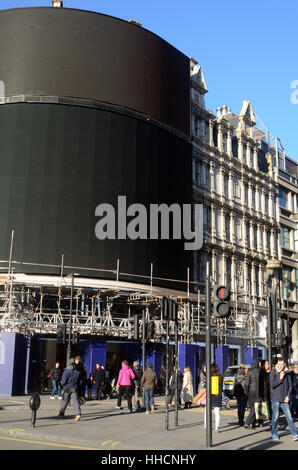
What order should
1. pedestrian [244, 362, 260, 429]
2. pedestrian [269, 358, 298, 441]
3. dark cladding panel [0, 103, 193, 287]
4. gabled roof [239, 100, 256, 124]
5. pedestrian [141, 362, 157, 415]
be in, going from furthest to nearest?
gabled roof [239, 100, 256, 124]
dark cladding panel [0, 103, 193, 287]
pedestrian [141, 362, 157, 415]
pedestrian [244, 362, 260, 429]
pedestrian [269, 358, 298, 441]

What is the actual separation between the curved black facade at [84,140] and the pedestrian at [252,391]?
79.2 feet

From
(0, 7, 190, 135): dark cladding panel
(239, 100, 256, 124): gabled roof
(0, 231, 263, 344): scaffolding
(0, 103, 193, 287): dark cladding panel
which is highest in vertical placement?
(239, 100, 256, 124): gabled roof

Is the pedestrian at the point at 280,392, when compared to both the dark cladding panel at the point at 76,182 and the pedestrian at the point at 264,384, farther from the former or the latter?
the dark cladding panel at the point at 76,182

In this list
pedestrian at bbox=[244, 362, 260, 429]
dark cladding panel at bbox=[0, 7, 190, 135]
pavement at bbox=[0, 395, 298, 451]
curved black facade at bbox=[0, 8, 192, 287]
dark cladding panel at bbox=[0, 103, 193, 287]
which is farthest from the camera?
dark cladding panel at bbox=[0, 7, 190, 135]

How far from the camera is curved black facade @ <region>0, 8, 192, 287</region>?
3897 cm

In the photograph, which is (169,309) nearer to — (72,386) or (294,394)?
(72,386)

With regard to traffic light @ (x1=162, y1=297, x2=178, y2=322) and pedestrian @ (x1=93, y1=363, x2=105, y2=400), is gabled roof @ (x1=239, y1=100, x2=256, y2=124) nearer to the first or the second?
pedestrian @ (x1=93, y1=363, x2=105, y2=400)

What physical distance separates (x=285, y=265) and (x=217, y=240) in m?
14.4

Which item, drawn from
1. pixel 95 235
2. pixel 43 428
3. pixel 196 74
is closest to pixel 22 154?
pixel 95 235

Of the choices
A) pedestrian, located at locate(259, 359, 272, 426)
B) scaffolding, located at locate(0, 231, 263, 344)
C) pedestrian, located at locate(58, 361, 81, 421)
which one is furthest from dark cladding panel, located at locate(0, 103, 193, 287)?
pedestrian, located at locate(259, 359, 272, 426)

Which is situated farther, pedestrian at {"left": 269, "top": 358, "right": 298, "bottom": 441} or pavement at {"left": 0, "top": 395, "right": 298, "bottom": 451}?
pedestrian at {"left": 269, "top": 358, "right": 298, "bottom": 441}

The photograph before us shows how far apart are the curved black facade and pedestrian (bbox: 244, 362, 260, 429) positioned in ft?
79.2

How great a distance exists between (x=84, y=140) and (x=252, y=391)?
29.1 metres

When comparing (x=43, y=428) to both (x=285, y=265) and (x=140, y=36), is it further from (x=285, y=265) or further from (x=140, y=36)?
(x=285, y=265)
